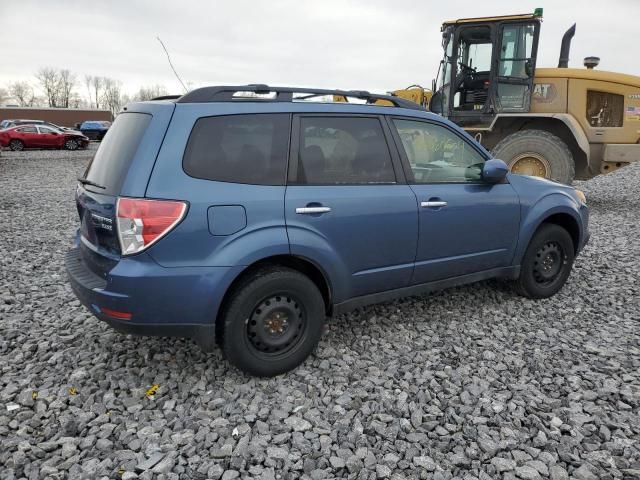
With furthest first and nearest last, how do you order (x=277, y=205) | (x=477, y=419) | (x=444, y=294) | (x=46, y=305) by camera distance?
1. (x=444, y=294)
2. (x=46, y=305)
3. (x=277, y=205)
4. (x=477, y=419)

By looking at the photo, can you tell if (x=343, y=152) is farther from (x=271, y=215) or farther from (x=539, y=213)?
(x=539, y=213)

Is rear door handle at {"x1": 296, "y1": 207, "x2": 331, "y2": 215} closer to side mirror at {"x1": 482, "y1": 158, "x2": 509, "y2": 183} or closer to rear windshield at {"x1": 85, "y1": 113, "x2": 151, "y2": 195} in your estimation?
rear windshield at {"x1": 85, "y1": 113, "x2": 151, "y2": 195}

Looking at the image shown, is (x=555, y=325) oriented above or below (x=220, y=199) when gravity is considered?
below

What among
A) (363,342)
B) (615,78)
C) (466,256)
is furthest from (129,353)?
(615,78)

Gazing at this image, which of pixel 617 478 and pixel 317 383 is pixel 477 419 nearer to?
pixel 617 478

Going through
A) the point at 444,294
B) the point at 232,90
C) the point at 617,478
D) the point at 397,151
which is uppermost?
the point at 232,90

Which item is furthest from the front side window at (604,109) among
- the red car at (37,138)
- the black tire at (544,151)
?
the red car at (37,138)

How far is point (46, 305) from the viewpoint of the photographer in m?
4.19

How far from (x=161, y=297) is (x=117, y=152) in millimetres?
979

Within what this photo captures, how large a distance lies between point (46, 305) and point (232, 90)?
9.09 feet

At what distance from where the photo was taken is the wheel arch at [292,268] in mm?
2854

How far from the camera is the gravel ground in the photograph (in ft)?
7.65

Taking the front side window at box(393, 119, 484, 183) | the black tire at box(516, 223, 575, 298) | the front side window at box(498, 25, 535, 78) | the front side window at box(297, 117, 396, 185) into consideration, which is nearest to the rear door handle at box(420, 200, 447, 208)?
the front side window at box(393, 119, 484, 183)

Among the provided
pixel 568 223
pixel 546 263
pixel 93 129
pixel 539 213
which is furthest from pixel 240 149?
pixel 93 129
